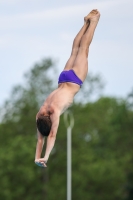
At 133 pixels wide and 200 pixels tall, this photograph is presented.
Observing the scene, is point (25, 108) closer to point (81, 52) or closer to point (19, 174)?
point (19, 174)

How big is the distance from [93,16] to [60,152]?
51.3 m

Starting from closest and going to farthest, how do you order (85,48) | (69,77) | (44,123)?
1. (44,123)
2. (69,77)
3. (85,48)

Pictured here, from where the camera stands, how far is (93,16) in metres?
22.3

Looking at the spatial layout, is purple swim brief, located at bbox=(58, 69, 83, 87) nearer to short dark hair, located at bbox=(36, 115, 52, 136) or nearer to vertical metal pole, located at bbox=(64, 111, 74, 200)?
short dark hair, located at bbox=(36, 115, 52, 136)

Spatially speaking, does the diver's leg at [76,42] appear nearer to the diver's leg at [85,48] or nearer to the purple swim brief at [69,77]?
the diver's leg at [85,48]

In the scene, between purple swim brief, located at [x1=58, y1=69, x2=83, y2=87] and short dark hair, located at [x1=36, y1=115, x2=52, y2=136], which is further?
purple swim brief, located at [x1=58, y1=69, x2=83, y2=87]

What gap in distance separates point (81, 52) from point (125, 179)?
53.9 metres

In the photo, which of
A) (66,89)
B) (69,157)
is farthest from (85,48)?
(69,157)

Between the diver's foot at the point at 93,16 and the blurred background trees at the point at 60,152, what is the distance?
45383 mm

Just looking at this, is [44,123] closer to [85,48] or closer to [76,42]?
[85,48]

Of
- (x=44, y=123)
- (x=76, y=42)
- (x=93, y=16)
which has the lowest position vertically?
(x=44, y=123)

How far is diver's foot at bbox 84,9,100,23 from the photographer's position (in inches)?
876

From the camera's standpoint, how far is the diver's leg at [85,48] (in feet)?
71.1

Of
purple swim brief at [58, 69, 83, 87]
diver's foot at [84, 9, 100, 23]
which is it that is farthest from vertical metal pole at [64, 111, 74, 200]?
purple swim brief at [58, 69, 83, 87]
